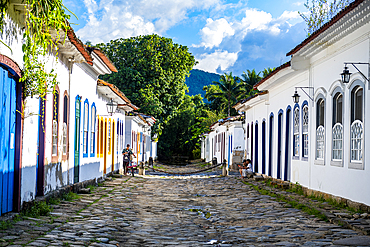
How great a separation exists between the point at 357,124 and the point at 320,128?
2604 millimetres

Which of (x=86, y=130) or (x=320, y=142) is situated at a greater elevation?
(x=86, y=130)

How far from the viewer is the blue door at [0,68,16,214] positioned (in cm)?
712

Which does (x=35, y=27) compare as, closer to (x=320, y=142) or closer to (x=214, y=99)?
(x=320, y=142)

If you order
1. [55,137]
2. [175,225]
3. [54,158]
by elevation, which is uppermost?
[55,137]

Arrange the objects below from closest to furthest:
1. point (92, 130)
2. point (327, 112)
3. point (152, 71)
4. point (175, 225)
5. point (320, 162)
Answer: point (175, 225)
point (327, 112)
point (320, 162)
point (92, 130)
point (152, 71)

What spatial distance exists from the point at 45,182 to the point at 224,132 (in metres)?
24.6

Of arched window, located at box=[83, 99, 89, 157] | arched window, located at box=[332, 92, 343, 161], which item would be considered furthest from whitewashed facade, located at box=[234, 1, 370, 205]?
arched window, located at box=[83, 99, 89, 157]

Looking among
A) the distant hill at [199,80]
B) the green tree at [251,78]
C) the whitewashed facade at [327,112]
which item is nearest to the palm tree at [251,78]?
the green tree at [251,78]

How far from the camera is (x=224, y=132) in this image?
33.6 metres

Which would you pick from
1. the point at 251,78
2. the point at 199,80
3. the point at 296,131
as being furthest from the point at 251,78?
the point at 199,80

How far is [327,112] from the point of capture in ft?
37.4

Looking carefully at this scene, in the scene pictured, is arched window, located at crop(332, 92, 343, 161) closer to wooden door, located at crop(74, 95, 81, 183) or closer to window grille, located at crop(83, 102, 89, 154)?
wooden door, located at crop(74, 95, 81, 183)

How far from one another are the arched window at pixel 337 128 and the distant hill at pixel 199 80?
511ft

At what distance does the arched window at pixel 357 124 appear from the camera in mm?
9297
